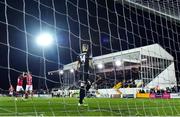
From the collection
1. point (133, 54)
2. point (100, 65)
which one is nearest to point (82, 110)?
point (133, 54)

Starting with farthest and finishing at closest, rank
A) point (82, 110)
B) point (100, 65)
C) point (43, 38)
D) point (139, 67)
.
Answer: point (100, 65) → point (139, 67) → point (43, 38) → point (82, 110)

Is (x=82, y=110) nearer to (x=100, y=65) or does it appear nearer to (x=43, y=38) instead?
(x=43, y=38)

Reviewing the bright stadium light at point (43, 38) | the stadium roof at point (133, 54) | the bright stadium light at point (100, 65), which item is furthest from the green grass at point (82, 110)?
the bright stadium light at point (100, 65)

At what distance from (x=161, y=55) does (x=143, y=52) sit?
270cm

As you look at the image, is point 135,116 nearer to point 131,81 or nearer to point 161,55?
point 131,81

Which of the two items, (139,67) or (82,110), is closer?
(82,110)

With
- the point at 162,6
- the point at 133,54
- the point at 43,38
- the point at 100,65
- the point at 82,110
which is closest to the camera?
the point at 82,110

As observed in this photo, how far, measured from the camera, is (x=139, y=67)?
32.5 m

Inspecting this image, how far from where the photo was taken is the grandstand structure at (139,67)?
30.4 metres

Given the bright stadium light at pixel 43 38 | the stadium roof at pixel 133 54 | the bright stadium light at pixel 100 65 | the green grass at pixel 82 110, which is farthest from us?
the bright stadium light at pixel 100 65

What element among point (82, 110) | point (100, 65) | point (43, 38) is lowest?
point (82, 110)

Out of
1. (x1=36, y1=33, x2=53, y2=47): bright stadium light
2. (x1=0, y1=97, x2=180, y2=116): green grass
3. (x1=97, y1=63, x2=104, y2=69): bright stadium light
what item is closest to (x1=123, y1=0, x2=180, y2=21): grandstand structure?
(x1=0, y1=97, x2=180, y2=116): green grass

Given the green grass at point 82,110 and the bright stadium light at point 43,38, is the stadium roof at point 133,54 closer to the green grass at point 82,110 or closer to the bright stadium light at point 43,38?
the bright stadium light at point 43,38

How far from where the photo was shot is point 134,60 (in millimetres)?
31859
